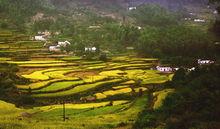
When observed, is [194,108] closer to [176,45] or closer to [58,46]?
[176,45]

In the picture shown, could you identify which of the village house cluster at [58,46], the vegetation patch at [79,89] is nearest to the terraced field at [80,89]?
the vegetation patch at [79,89]

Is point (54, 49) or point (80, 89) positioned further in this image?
point (54, 49)

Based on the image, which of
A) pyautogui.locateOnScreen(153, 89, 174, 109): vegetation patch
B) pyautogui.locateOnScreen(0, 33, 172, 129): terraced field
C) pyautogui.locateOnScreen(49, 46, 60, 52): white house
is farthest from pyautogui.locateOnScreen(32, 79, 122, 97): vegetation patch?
pyautogui.locateOnScreen(49, 46, 60, 52): white house

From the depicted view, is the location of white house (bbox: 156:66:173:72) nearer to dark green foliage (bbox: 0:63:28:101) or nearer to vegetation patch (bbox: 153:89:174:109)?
vegetation patch (bbox: 153:89:174:109)

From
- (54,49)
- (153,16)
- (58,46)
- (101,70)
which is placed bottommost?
(101,70)

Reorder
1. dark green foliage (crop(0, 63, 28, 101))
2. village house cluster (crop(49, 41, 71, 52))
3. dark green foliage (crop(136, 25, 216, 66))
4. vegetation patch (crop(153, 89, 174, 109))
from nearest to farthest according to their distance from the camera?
vegetation patch (crop(153, 89, 174, 109)) < dark green foliage (crop(0, 63, 28, 101)) < dark green foliage (crop(136, 25, 216, 66)) < village house cluster (crop(49, 41, 71, 52))

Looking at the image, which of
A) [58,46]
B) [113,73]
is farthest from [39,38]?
[113,73]

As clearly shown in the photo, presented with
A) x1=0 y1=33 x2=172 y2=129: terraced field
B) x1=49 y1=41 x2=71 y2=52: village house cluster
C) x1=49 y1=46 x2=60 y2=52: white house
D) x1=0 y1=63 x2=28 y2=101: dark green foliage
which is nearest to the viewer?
x1=0 y1=33 x2=172 y2=129: terraced field

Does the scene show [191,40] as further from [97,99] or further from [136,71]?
[97,99]

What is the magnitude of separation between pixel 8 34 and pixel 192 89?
4087 centimetres

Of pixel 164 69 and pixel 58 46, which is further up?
pixel 58 46

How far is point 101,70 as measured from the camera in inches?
2030

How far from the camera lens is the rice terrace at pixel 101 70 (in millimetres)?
31000

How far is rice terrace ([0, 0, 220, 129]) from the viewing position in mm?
31000
